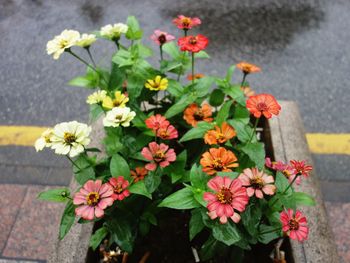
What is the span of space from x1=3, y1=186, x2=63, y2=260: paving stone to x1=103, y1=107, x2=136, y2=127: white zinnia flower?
1050mm

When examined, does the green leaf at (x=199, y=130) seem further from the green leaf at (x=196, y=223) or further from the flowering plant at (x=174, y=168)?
the green leaf at (x=196, y=223)

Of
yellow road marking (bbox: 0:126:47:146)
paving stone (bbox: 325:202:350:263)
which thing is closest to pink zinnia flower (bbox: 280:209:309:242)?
paving stone (bbox: 325:202:350:263)

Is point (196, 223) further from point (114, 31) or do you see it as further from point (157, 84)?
point (114, 31)

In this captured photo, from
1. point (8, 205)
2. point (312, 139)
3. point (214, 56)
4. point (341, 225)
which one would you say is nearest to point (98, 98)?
point (8, 205)

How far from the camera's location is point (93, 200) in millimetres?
1143

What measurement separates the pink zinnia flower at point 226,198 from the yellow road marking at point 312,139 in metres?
1.70

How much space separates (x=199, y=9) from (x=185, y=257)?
2743mm

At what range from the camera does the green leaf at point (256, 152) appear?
48.6 inches

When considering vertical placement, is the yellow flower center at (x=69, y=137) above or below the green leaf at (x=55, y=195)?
above

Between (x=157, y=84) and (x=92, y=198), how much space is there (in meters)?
0.54

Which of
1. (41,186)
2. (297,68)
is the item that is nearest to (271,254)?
(41,186)

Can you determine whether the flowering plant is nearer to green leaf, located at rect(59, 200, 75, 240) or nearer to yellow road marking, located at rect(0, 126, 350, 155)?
green leaf, located at rect(59, 200, 75, 240)

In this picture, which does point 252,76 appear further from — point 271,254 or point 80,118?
point 271,254

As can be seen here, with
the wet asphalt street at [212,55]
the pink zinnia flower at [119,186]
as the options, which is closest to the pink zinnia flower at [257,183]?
the pink zinnia flower at [119,186]
